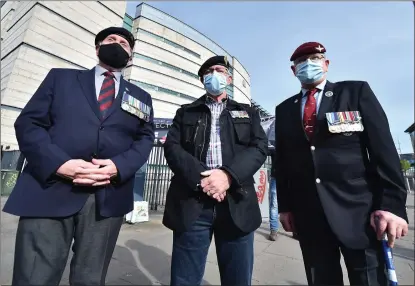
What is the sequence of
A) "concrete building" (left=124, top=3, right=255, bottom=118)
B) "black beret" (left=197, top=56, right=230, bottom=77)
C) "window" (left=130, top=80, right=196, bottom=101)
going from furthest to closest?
"concrete building" (left=124, top=3, right=255, bottom=118), "window" (left=130, top=80, right=196, bottom=101), "black beret" (left=197, top=56, right=230, bottom=77)

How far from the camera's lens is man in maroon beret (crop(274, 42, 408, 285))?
1.35m

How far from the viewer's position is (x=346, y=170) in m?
1.50

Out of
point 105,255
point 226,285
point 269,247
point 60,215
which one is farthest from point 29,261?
point 269,247

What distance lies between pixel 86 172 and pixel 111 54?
0.92 metres

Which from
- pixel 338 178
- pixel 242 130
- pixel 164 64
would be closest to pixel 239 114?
pixel 242 130

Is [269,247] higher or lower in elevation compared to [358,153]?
lower

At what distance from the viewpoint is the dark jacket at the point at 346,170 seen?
1.38 m

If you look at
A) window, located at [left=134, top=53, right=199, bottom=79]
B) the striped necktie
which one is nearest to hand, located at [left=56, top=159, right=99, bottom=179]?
the striped necktie

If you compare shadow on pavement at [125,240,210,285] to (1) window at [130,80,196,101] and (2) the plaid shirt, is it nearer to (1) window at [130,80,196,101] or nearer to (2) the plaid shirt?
(2) the plaid shirt

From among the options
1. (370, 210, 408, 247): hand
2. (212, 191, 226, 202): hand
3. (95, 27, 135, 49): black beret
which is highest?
(95, 27, 135, 49): black beret

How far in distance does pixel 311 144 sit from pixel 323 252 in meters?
0.77

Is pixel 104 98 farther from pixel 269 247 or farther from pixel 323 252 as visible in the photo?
pixel 269 247

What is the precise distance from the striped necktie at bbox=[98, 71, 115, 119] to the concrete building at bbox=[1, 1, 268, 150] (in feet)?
48.9

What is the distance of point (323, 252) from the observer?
1551 mm
